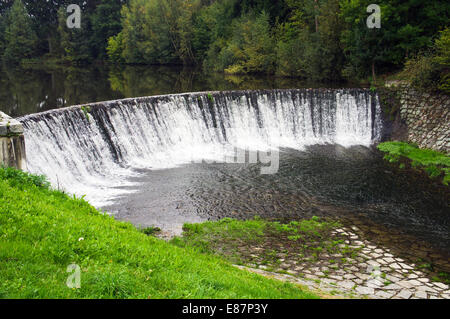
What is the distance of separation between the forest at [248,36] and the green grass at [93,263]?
17.2 meters

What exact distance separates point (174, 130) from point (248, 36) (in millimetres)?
25977

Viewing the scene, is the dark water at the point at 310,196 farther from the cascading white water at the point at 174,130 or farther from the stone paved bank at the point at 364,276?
the cascading white water at the point at 174,130

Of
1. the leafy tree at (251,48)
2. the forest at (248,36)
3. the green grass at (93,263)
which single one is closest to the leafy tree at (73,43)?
the forest at (248,36)

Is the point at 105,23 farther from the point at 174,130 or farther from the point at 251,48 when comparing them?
the point at 174,130

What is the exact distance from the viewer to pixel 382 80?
25812 millimetres

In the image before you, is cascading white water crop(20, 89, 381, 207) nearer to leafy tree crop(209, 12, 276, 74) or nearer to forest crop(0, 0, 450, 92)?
forest crop(0, 0, 450, 92)

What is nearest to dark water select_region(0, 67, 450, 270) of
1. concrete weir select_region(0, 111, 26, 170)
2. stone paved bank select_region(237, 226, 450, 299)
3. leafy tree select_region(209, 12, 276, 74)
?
stone paved bank select_region(237, 226, 450, 299)

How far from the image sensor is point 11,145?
336 inches

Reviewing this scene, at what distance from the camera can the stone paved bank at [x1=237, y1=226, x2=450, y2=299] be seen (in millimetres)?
7414

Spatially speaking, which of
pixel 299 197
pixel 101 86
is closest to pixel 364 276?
pixel 299 197

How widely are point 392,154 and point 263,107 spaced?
24.1 feet

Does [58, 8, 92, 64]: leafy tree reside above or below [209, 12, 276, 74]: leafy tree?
above

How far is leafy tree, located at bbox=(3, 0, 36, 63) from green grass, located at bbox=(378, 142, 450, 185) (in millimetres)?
60665
